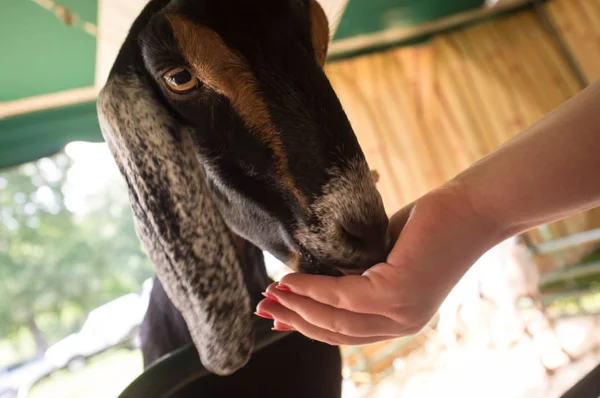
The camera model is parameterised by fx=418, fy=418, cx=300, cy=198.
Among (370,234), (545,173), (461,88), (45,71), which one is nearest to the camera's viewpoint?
(545,173)

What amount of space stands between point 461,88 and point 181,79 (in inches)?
102

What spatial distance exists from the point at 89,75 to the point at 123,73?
1.24 metres

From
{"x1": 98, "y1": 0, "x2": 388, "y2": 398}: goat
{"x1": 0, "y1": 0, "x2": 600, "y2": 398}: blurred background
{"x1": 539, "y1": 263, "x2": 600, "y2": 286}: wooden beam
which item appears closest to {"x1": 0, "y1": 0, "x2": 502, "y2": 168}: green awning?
{"x1": 0, "y1": 0, "x2": 600, "y2": 398}: blurred background

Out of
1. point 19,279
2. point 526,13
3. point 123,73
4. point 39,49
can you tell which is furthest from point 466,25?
point 19,279

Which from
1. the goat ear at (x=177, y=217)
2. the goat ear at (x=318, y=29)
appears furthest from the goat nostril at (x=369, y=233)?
the goat ear at (x=318, y=29)

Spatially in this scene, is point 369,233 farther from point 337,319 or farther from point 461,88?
point 461,88

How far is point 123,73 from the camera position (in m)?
0.66

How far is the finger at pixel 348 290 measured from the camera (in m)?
0.43

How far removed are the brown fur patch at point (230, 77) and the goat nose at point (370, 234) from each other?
7cm

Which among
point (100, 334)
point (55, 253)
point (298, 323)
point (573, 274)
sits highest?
point (298, 323)

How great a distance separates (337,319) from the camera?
0.44 m

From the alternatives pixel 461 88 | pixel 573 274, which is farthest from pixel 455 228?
pixel 461 88

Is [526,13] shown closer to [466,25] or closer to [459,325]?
[466,25]

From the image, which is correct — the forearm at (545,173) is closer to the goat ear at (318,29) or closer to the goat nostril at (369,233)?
the goat nostril at (369,233)
